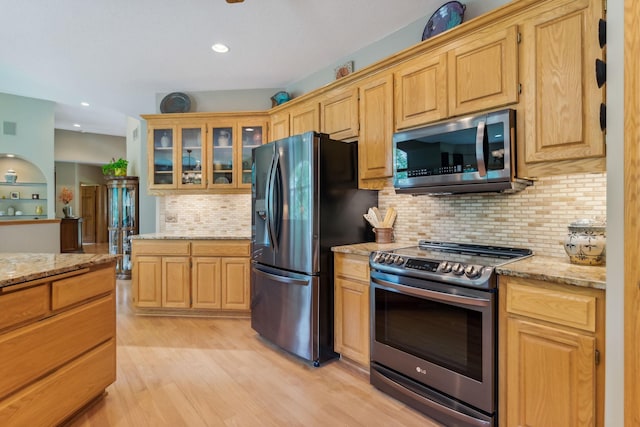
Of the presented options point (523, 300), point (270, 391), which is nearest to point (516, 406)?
point (523, 300)

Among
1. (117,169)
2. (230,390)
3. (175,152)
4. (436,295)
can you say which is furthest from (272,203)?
(117,169)

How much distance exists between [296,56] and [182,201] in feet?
7.47

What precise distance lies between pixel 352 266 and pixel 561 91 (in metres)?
1.60

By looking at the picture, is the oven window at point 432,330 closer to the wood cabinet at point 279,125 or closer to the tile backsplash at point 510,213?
the tile backsplash at point 510,213

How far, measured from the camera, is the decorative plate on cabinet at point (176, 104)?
14.0ft

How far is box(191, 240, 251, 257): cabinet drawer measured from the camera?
357cm

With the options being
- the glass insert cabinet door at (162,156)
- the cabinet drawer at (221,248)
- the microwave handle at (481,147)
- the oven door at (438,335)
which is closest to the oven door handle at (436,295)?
the oven door at (438,335)

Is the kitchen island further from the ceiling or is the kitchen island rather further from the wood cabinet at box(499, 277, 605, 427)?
the wood cabinet at box(499, 277, 605, 427)

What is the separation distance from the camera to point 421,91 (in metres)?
2.35

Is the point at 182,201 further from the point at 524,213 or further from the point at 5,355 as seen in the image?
the point at 524,213

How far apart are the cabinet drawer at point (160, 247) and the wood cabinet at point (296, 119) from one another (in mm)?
1536

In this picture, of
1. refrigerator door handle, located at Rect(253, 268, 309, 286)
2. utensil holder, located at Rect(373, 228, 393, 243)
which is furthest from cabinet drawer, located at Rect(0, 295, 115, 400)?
utensil holder, located at Rect(373, 228, 393, 243)

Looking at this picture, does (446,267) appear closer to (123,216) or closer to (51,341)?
(51,341)

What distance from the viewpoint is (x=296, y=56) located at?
11.0 ft
